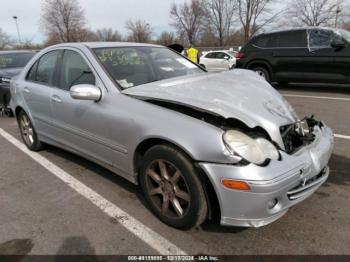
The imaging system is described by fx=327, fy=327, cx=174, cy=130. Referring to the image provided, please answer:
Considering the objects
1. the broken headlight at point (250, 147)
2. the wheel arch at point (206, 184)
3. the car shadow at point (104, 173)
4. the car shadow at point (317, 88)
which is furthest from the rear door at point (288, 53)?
the wheel arch at point (206, 184)

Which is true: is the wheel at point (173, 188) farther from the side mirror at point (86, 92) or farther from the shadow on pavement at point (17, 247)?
the shadow on pavement at point (17, 247)

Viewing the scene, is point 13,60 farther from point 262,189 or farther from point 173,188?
point 262,189

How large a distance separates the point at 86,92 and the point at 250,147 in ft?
5.38

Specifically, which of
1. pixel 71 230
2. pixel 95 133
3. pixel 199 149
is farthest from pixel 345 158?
pixel 71 230

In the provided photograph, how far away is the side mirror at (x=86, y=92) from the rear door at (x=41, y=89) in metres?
1.08

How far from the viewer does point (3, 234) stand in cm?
286

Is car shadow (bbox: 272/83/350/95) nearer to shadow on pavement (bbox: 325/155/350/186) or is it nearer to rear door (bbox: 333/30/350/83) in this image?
rear door (bbox: 333/30/350/83)

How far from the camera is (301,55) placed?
9352mm

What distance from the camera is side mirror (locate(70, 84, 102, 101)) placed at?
3.11 metres

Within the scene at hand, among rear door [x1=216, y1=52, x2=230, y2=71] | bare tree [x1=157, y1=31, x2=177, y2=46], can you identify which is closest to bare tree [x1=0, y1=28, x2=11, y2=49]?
bare tree [x1=157, y1=31, x2=177, y2=46]

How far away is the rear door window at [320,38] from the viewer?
896 centimetres

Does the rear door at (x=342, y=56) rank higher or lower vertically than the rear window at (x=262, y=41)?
lower

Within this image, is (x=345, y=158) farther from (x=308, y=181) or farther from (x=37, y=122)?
(x=37, y=122)

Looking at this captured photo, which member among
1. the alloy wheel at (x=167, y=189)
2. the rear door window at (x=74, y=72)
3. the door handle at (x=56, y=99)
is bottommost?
the alloy wheel at (x=167, y=189)
